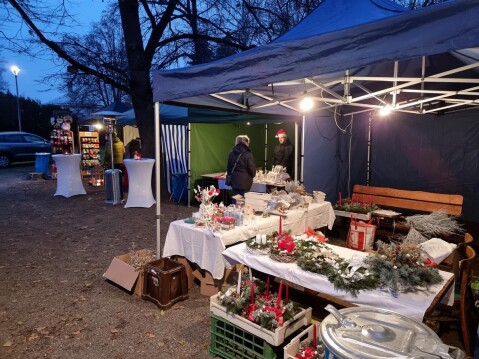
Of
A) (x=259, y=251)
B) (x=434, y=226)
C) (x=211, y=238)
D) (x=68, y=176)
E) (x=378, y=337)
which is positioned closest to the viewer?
(x=378, y=337)

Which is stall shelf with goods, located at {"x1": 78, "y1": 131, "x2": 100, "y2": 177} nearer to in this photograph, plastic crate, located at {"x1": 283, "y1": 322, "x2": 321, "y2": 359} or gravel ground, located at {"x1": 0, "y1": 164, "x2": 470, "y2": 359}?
gravel ground, located at {"x1": 0, "y1": 164, "x2": 470, "y2": 359}

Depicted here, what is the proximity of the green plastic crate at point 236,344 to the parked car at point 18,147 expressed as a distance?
18439 mm

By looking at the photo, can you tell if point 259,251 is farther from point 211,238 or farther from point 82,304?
point 82,304

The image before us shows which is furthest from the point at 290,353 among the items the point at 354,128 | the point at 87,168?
the point at 87,168

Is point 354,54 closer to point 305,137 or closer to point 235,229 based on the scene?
point 235,229

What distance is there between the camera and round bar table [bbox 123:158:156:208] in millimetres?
8234

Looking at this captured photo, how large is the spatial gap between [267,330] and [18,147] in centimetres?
1930

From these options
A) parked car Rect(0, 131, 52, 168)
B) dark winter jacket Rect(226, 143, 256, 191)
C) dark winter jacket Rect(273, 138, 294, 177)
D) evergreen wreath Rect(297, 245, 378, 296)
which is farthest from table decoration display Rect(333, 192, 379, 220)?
parked car Rect(0, 131, 52, 168)

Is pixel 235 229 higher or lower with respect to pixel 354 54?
lower

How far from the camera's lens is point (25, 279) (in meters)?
4.45

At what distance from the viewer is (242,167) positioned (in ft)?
21.0

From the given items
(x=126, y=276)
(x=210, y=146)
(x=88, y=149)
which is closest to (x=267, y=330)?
(x=126, y=276)

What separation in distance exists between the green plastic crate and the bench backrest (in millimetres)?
4429

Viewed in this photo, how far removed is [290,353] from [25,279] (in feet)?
12.6
